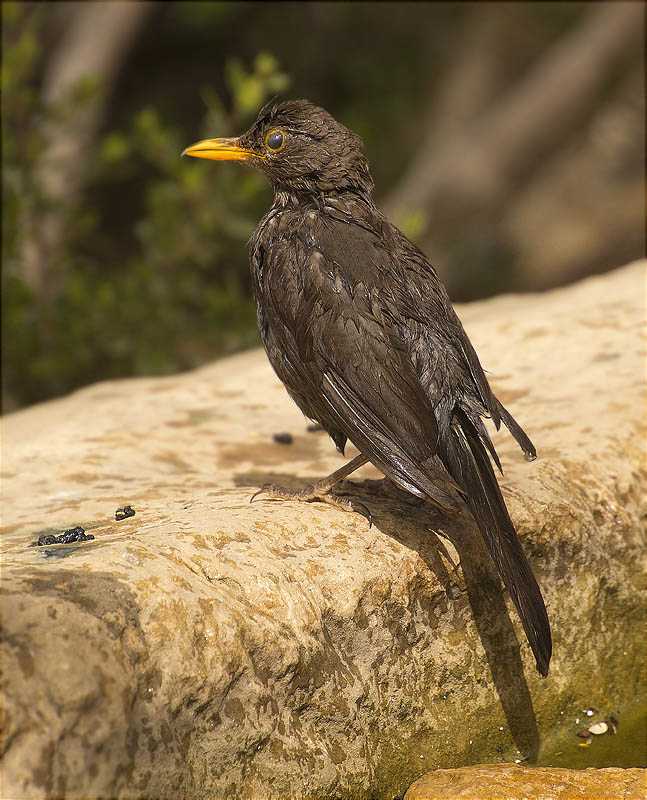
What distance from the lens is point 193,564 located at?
2848mm

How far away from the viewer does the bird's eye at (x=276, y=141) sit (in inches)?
160

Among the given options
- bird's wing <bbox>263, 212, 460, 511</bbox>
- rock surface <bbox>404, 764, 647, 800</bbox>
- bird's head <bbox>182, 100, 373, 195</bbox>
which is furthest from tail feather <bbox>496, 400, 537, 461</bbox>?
bird's head <bbox>182, 100, 373, 195</bbox>

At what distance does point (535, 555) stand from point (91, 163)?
16.6 feet

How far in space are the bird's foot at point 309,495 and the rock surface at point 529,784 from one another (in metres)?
0.93

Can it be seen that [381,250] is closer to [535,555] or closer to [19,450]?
[535,555]

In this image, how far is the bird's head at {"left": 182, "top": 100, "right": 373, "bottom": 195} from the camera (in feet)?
13.0

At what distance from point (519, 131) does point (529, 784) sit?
30.3 feet

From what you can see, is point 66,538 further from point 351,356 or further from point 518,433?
point 518,433

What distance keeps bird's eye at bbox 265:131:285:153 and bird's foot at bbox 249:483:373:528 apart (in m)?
1.43

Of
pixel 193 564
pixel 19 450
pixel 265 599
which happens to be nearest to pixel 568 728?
pixel 265 599

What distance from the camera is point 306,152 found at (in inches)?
157

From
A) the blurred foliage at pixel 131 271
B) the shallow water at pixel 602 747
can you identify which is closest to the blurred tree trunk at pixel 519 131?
the blurred foliage at pixel 131 271

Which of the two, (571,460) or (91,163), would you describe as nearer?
(571,460)

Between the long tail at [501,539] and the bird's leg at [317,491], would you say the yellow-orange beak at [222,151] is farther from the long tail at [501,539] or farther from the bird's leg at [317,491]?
the long tail at [501,539]
